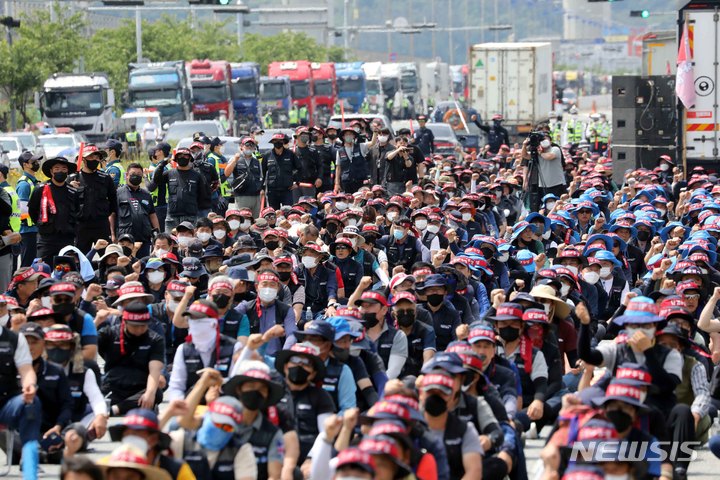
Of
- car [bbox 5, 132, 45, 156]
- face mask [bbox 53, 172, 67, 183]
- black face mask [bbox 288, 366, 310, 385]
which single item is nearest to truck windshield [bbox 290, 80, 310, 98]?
car [bbox 5, 132, 45, 156]

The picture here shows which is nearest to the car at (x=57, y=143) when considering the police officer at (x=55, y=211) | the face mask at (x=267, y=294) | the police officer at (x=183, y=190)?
the police officer at (x=183, y=190)

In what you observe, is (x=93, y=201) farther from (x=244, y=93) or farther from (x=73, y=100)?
(x=244, y=93)

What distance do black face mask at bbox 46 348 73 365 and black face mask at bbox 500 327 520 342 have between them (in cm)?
311

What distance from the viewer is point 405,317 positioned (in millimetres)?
13367

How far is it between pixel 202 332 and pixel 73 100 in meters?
46.6

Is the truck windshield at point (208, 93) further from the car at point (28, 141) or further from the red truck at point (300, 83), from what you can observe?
the car at point (28, 141)

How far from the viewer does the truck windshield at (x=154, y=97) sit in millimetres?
60594

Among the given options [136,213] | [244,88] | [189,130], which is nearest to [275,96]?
[244,88]

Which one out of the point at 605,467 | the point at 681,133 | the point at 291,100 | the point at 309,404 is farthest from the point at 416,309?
the point at 291,100

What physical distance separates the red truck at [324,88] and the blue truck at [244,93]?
7.48 m

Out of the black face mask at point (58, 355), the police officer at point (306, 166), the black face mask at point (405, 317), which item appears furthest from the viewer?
the police officer at point (306, 166)

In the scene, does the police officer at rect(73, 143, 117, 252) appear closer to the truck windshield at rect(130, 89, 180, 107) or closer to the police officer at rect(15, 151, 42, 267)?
the police officer at rect(15, 151, 42, 267)

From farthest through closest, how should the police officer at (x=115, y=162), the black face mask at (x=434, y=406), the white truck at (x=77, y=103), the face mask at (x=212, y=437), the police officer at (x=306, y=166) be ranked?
the white truck at (x=77, y=103) < the police officer at (x=306, y=166) < the police officer at (x=115, y=162) < the black face mask at (x=434, y=406) < the face mask at (x=212, y=437)

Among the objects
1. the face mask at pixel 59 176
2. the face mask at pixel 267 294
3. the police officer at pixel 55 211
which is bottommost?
the face mask at pixel 267 294
